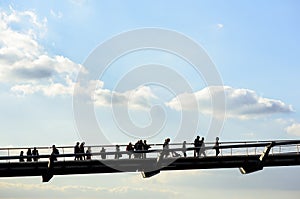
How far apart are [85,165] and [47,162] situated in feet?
5.68

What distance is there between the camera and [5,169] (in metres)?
24.3

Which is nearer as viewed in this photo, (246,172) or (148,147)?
(246,172)

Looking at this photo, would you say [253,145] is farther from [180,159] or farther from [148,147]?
[148,147]

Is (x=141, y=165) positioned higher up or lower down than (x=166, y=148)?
lower down

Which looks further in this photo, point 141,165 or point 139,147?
point 139,147

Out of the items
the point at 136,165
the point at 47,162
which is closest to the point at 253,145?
the point at 136,165

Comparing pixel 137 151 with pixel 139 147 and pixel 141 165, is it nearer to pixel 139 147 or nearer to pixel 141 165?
pixel 141 165

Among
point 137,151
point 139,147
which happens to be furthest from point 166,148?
point 139,147

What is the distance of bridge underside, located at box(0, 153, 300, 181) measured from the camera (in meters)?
24.4

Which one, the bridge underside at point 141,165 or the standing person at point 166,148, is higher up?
the standing person at point 166,148

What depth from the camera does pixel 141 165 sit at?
82.1ft

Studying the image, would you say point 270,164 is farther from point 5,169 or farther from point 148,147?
point 5,169

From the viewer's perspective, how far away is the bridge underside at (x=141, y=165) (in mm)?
24359

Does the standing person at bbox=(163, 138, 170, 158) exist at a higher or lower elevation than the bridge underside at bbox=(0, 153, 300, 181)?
higher
